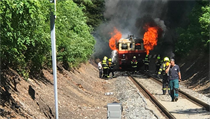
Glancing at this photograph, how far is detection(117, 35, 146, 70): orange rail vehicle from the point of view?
38125 millimetres

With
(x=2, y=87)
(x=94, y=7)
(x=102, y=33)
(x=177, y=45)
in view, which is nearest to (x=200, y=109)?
(x=2, y=87)

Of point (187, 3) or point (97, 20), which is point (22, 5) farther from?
point (187, 3)

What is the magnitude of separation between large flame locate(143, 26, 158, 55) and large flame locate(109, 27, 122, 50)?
11.3ft

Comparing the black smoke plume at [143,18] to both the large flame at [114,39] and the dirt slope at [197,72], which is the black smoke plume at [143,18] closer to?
the large flame at [114,39]

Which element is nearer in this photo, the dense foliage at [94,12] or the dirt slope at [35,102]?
the dirt slope at [35,102]

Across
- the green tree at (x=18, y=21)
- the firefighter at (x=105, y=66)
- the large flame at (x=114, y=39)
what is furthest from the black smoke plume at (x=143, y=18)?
the green tree at (x=18, y=21)

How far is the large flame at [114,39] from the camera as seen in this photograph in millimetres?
41809

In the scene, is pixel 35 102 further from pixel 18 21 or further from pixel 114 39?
pixel 114 39

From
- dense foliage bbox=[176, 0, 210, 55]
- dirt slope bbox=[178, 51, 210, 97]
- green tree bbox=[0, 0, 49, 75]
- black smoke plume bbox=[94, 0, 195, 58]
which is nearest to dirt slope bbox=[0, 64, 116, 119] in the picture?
green tree bbox=[0, 0, 49, 75]

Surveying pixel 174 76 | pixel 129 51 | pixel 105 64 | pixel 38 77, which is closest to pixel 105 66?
pixel 105 64

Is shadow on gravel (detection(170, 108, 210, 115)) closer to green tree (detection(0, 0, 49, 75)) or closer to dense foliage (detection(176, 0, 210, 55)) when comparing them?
green tree (detection(0, 0, 49, 75))

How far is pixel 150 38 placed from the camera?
1628 inches

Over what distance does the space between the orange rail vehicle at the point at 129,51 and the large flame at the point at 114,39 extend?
2182mm

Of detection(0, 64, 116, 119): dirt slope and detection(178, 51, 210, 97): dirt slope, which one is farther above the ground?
detection(0, 64, 116, 119): dirt slope
